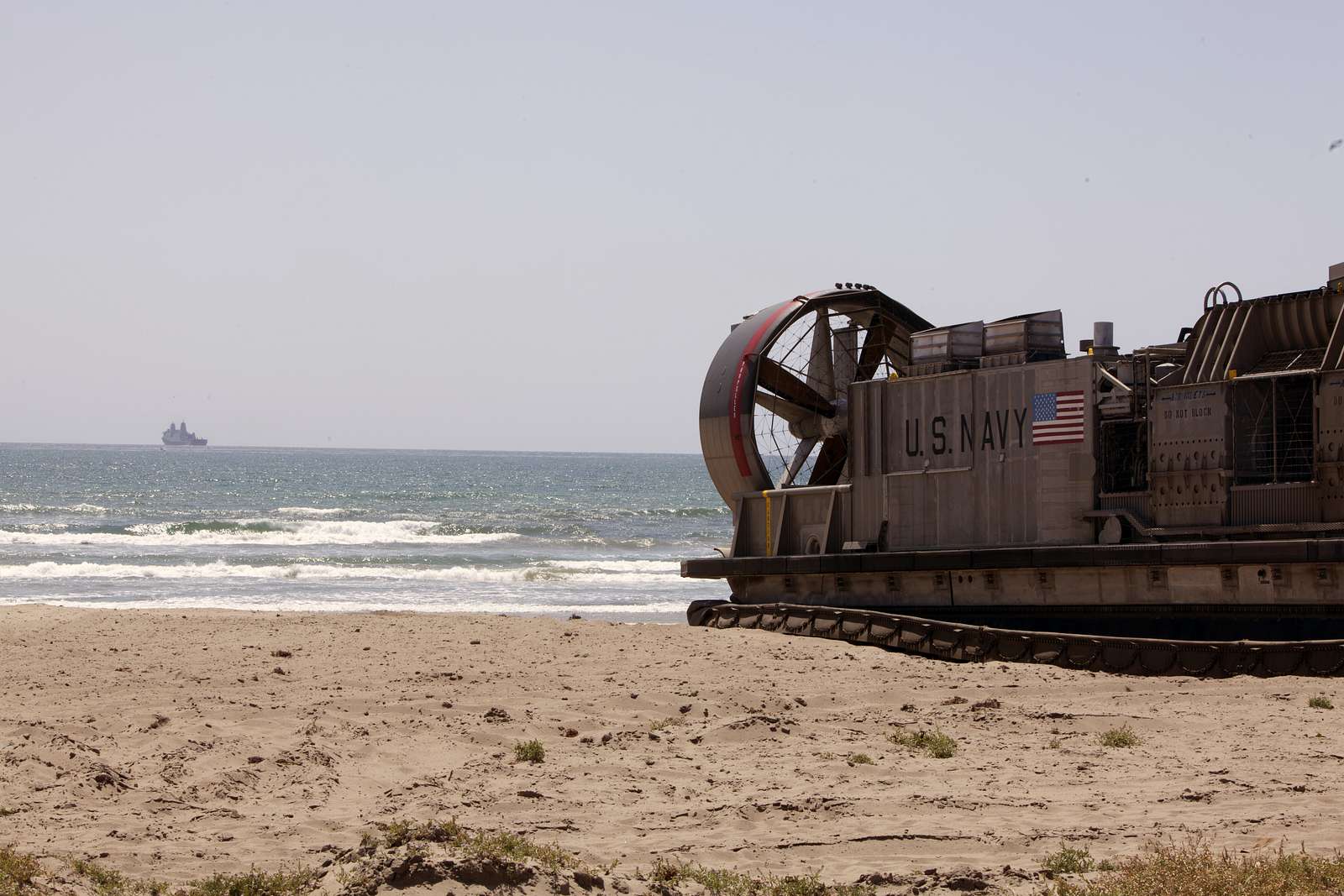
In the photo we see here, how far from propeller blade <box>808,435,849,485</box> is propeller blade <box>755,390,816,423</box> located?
21.9 inches

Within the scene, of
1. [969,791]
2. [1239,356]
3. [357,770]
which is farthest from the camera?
[1239,356]

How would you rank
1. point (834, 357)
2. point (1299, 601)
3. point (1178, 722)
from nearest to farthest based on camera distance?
1. point (1178, 722)
2. point (1299, 601)
3. point (834, 357)

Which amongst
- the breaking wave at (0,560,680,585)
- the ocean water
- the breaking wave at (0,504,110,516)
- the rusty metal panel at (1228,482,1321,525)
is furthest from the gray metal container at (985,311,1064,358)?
the breaking wave at (0,504,110,516)

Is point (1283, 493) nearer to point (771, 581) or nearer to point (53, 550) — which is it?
point (771, 581)

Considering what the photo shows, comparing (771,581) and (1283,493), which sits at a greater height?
(1283,493)

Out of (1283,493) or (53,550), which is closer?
(1283,493)

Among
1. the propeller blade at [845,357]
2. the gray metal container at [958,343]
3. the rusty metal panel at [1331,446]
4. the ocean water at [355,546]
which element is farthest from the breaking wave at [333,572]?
the rusty metal panel at [1331,446]

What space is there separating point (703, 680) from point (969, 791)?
189 inches

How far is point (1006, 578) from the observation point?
16.1 m

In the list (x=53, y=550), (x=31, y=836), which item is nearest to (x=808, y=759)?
(x=31, y=836)

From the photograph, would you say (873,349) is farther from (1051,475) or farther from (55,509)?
(55,509)

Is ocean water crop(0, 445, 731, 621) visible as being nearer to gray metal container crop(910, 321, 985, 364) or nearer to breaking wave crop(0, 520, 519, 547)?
breaking wave crop(0, 520, 519, 547)

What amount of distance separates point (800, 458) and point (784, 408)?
0.73m

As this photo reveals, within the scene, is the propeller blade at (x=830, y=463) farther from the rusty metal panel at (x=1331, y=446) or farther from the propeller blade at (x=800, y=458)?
the rusty metal panel at (x=1331, y=446)
